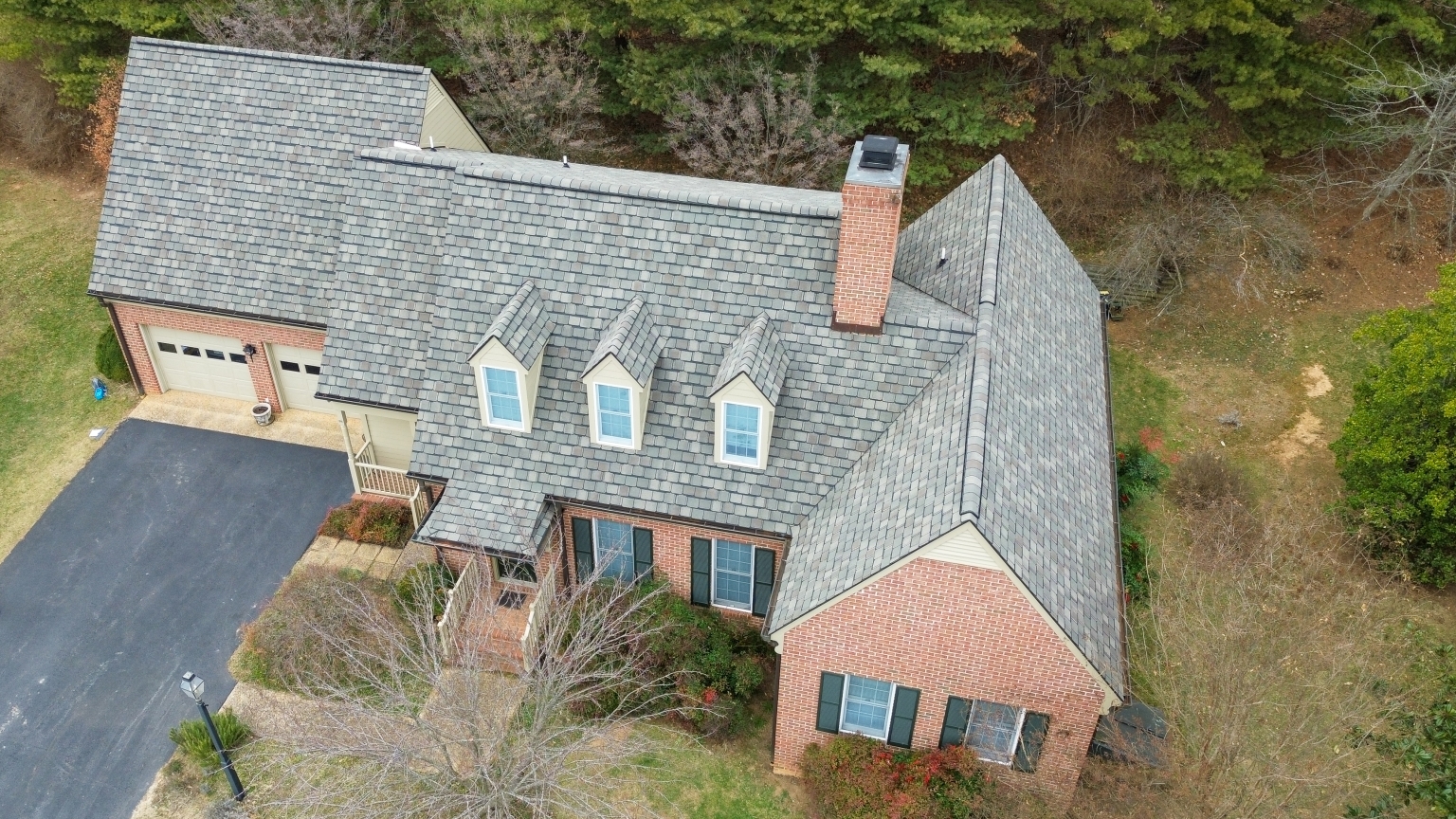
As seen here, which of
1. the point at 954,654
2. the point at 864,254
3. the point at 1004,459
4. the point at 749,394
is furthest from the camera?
→ the point at 749,394

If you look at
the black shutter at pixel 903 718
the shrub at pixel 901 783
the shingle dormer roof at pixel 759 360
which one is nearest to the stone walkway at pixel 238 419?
the shingle dormer roof at pixel 759 360

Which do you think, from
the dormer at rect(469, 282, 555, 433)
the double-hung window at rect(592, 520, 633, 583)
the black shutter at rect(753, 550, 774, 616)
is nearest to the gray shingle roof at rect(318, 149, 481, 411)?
the dormer at rect(469, 282, 555, 433)

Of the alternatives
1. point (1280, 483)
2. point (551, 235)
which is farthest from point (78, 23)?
point (1280, 483)

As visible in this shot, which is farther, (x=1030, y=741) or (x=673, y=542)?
(x=673, y=542)

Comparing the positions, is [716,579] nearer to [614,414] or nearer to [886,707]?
[614,414]

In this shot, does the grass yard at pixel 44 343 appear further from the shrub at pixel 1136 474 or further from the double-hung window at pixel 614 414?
the shrub at pixel 1136 474

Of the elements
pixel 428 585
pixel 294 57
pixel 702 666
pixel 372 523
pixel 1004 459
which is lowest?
pixel 372 523

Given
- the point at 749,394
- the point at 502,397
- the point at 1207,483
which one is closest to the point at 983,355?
the point at 749,394

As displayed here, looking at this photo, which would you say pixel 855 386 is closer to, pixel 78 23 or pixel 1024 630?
pixel 1024 630
